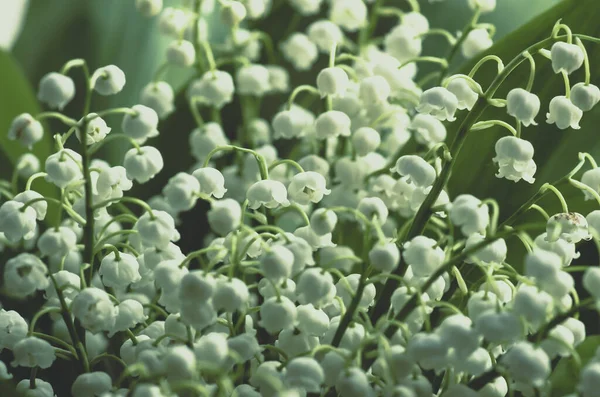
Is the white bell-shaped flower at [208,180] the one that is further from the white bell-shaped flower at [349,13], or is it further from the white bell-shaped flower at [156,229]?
the white bell-shaped flower at [349,13]

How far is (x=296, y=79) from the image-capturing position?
31.2 inches

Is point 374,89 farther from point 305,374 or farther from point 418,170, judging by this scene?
point 305,374

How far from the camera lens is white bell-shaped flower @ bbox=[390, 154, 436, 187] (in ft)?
1.52

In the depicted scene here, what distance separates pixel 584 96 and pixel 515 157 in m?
0.04

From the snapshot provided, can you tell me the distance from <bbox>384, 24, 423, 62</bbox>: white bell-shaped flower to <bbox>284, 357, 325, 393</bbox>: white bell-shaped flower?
288 mm

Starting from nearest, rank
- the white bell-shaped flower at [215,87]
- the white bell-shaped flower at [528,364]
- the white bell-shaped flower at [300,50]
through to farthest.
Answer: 1. the white bell-shaped flower at [528,364]
2. the white bell-shaped flower at [215,87]
3. the white bell-shaped flower at [300,50]

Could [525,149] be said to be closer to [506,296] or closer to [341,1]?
[506,296]

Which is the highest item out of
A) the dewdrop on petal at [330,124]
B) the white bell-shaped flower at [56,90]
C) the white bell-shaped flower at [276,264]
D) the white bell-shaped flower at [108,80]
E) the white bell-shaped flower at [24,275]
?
the white bell-shaped flower at [108,80]

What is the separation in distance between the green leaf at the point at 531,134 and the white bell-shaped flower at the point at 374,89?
0.18 feet

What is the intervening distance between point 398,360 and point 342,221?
0.73 feet

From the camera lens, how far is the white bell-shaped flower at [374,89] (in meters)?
0.54

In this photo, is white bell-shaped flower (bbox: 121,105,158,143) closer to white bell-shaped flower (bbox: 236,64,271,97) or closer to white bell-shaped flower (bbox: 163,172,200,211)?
white bell-shaped flower (bbox: 163,172,200,211)

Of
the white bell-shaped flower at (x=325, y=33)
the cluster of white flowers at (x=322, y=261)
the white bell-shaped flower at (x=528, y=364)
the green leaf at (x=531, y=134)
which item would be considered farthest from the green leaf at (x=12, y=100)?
the white bell-shaped flower at (x=528, y=364)

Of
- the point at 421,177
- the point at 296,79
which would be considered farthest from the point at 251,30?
the point at 421,177
